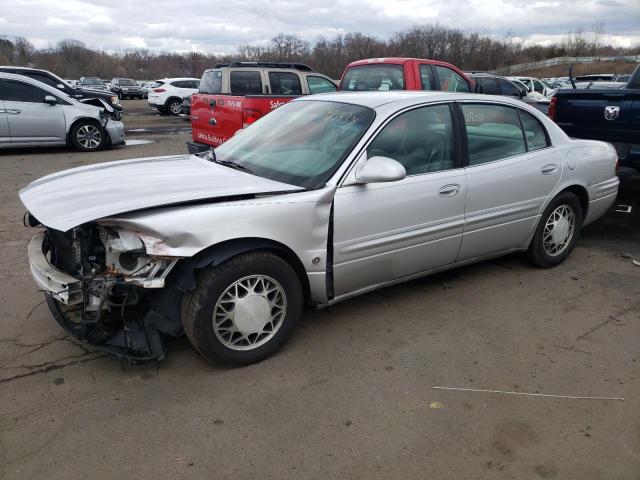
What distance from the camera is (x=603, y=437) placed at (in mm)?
2619

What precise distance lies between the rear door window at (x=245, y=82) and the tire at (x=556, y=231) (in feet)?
23.1

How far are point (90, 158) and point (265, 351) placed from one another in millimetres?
9191

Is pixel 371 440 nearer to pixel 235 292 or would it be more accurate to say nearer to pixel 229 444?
pixel 229 444

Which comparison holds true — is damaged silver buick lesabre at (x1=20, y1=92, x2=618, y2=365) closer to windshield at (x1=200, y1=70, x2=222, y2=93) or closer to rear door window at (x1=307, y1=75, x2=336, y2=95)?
windshield at (x1=200, y1=70, x2=222, y2=93)

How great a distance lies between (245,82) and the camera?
10.3 m

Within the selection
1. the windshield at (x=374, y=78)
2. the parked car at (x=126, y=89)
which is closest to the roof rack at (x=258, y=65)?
the windshield at (x=374, y=78)

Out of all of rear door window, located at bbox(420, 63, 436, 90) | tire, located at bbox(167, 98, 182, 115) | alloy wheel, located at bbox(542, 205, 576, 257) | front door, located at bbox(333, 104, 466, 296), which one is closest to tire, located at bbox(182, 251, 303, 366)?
front door, located at bbox(333, 104, 466, 296)

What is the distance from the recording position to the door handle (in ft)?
12.3

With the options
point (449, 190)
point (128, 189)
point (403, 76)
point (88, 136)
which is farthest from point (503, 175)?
point (88, 136)

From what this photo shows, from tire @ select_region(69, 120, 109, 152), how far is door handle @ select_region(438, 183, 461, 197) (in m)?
10.1

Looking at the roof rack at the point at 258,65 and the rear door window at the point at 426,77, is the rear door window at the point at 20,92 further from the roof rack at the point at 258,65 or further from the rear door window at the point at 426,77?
the rear door window at the point at 426,77

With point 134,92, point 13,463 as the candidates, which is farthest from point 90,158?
point 134,92

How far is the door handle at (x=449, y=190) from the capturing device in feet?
12.3

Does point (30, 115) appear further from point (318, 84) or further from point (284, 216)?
point (284, 216)
